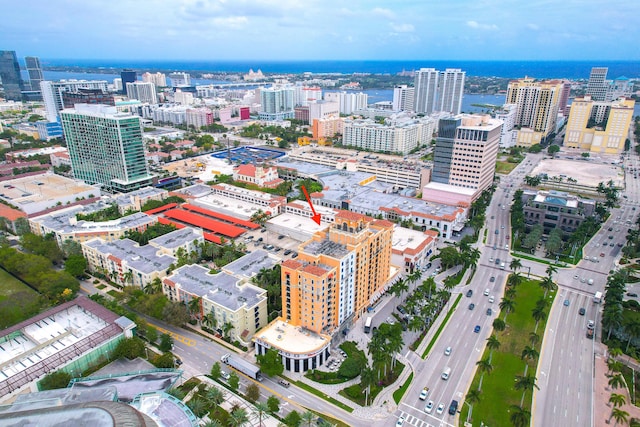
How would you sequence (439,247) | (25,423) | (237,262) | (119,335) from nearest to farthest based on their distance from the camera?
(25,423) → (119,335) → (237,262) → (439,247)

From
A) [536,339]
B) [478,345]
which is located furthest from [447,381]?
[536,339]

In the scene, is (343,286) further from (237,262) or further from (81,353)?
(81,353)

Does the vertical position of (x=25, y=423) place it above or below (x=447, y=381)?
above

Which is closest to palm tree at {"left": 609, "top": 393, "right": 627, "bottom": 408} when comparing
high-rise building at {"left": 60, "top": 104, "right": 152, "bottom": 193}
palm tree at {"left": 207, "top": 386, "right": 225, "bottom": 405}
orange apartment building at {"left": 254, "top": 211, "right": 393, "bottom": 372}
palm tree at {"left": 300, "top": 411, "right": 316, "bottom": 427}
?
orange apartment building at {"left": 254, "top": 211, "right": 393, "bottom": 372}

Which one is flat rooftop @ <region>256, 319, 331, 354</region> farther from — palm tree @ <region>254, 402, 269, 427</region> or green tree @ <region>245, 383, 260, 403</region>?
palm tree @ <region>254, 402, 269, 427</region>

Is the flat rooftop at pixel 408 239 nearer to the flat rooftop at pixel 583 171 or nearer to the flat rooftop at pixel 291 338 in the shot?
the flat rooftop at pixel 291 338

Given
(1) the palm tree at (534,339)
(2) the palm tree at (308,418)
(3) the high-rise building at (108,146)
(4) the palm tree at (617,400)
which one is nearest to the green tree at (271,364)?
(2) the palm tree at (308,418)
